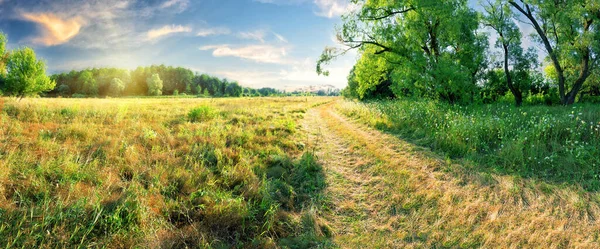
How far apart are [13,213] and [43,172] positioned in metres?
1.35

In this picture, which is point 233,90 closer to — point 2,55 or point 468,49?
point 2,55

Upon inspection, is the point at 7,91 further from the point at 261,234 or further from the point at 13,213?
the point at 261,234

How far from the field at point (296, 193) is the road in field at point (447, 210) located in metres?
0.02

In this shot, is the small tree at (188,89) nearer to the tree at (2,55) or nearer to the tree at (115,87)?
the tree at (115,87)

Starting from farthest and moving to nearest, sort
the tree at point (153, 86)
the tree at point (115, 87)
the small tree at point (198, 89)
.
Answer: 1. the small tree at point (198, 89)
2. the tree at point (153, 86)
3. the tree at point (115, 87)

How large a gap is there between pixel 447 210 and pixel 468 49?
18.7m

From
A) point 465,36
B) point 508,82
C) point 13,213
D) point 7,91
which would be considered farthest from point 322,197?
point 7,91

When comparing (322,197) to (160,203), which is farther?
(322,197)

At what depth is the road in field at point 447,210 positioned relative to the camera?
3.53m

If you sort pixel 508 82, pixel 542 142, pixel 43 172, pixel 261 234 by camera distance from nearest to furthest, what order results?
pixel 261 234
pixel 43 172
pixel 542 142
pixel 508 82

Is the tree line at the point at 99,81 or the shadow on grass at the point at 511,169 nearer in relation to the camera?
the shadow on grass at the point at 511,169

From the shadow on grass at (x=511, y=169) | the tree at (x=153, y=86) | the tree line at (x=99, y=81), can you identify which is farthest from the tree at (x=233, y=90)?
the shadow on grass at (x=511, y=169)

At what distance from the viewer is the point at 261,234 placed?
3.56 meters

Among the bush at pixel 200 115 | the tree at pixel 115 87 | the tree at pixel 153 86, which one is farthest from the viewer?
the tree at pixel 153 86
